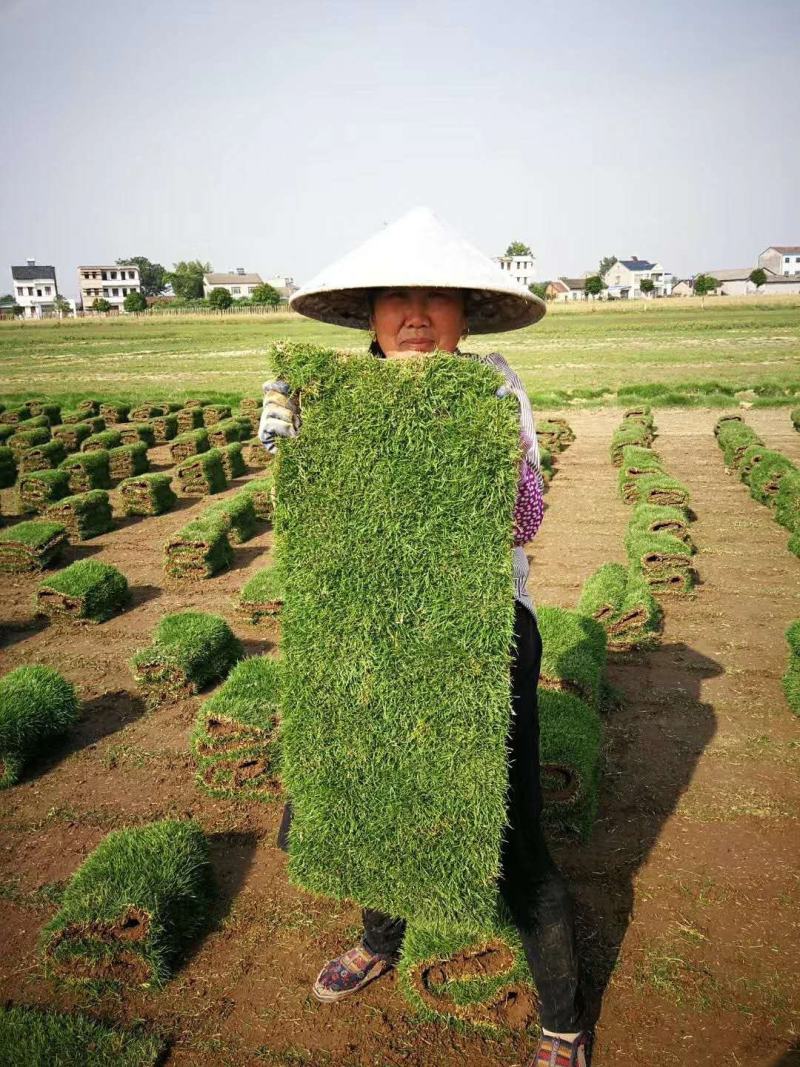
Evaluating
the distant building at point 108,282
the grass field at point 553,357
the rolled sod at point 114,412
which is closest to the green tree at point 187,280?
the distant building at point 108,282

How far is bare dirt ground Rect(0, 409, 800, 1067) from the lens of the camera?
11.2ft

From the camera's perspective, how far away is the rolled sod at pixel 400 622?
266 cm

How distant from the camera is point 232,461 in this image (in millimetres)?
17156

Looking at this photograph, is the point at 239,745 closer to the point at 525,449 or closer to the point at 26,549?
the point at 525,449

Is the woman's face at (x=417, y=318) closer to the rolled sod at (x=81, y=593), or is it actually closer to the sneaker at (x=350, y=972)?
the sneaker at (x=350, y=972)

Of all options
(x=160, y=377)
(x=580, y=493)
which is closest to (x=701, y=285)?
(x=160, y=377)

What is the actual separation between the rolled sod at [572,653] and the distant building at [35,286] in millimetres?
159041

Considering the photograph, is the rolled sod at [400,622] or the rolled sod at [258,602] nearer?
the rolled sod at [400,622]

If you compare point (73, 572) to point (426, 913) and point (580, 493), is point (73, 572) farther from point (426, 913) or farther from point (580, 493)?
point (580, 493)

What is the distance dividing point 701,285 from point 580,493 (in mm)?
106090

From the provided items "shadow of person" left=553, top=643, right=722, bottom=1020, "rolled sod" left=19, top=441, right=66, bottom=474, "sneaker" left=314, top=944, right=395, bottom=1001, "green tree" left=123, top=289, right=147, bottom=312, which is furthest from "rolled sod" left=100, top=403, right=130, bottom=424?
"green tree" left=123, top=289, right=147, bottom=312

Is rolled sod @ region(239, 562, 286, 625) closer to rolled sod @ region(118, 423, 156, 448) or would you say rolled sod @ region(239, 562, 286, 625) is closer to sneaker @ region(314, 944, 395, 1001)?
sneaker @ region(314, 944, 395, 1001)

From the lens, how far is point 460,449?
8.67 ft

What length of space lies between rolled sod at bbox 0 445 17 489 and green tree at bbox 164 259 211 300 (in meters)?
125
